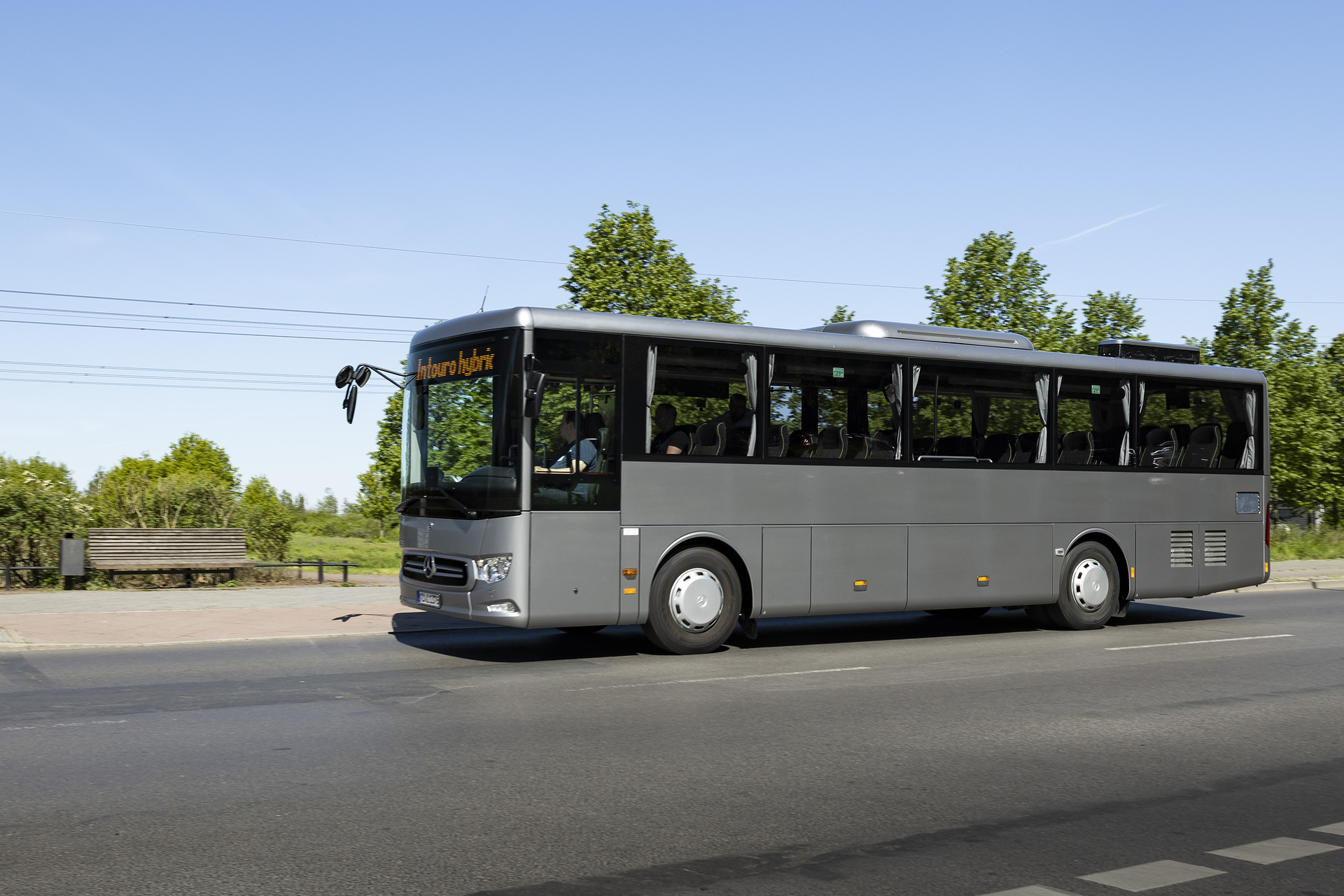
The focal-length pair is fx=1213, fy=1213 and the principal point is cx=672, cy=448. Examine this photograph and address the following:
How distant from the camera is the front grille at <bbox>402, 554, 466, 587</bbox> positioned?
11.2m

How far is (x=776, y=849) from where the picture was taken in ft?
17.2

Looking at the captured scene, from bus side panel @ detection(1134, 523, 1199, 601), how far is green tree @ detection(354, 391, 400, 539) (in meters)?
40.7

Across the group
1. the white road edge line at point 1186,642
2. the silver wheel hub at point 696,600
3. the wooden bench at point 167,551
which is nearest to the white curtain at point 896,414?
the silver wheel hub at point 696,600

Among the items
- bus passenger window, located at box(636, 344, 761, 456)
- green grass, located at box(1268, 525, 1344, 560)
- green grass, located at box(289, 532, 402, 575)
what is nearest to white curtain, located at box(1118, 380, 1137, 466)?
bus passenger window, located at box(636, 344, 761, 456)

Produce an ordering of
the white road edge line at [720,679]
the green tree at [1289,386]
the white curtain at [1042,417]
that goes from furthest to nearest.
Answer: the green tree at [1289,386], the white curtain at [1042,417], the white road edge line at [720,679]

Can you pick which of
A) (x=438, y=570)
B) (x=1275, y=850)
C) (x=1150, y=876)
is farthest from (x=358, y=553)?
(x=1150, y=876)

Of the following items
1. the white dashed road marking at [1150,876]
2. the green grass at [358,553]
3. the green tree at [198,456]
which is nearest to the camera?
the white dashed road marking at [1150,876]

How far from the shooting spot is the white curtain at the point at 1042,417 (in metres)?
14.4

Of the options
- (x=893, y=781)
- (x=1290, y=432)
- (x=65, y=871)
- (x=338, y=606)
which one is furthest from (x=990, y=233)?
(x=65, y=871)

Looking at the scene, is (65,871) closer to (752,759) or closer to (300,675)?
(752,759)

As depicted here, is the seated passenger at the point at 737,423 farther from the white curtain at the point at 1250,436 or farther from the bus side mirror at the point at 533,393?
the white curtain at the point at 1250,436

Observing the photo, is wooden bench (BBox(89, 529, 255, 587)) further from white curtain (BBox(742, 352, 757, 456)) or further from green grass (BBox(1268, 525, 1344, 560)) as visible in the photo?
green grass (BBox(1268, 525, 1344, 560))

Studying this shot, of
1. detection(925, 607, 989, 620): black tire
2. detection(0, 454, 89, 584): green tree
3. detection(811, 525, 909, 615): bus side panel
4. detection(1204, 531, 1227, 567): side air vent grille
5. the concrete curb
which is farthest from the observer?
the concrete curb

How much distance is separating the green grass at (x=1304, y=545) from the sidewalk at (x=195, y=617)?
74.5 feet
